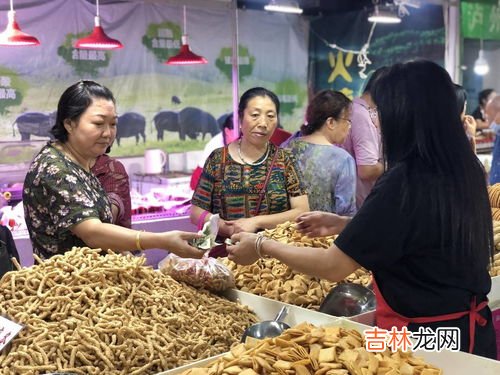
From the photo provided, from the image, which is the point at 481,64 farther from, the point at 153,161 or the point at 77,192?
the point at 77,192

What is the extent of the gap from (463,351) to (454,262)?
276 mm

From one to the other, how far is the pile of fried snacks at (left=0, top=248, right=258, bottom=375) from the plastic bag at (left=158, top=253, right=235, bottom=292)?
0.07 metres

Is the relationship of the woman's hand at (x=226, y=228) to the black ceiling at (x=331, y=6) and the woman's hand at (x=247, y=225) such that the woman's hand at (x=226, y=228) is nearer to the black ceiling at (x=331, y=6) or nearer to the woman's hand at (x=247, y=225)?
the woman's hand at (x=247, y=225)

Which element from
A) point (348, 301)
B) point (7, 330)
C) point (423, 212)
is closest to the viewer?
point (423, 212)

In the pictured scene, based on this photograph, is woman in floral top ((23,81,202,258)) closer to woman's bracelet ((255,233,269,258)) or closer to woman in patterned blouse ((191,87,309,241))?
woman's bracelet ((255,233,269,258))

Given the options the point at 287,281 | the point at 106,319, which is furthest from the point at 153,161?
the point at 106,319

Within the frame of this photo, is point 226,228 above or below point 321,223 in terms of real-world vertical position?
below

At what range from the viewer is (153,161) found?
6473 mm

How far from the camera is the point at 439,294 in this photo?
5.54 ft

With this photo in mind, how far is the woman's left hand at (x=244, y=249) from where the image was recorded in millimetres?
2031

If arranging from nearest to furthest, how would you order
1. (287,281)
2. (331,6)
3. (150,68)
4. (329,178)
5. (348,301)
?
(348,301)
(287,281)
(329,178)
(150,68)
(331,6)

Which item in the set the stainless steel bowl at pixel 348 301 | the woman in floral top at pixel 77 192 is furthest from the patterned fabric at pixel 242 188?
the stainless steel bowl at pixel 348 301

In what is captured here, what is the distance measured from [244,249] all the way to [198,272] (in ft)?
0.99

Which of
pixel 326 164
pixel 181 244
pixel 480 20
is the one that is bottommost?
pixel 181 244
